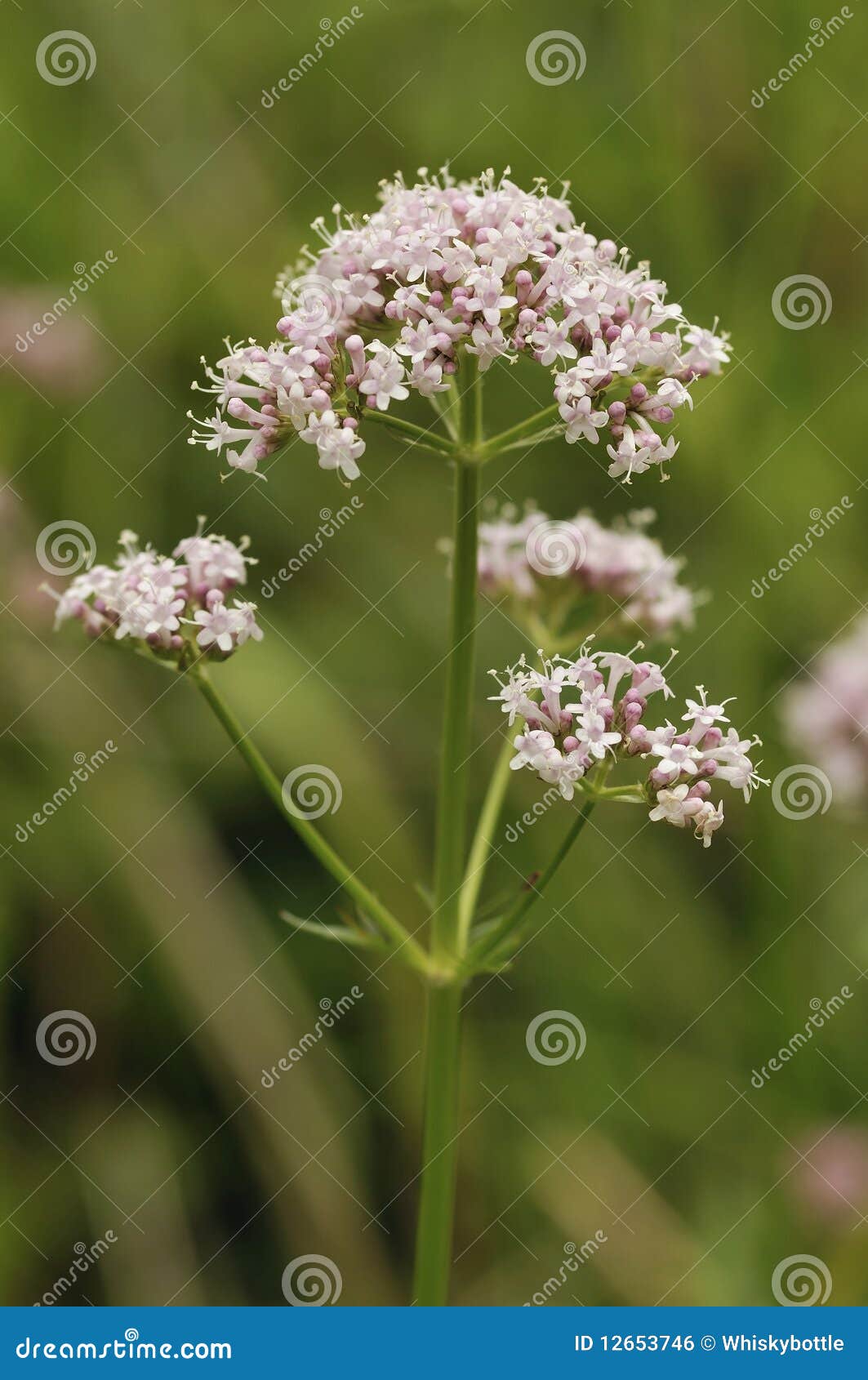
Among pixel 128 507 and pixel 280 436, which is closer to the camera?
pixel 280 436

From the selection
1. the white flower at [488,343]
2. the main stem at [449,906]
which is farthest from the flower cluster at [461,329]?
the main stem at [449,906]

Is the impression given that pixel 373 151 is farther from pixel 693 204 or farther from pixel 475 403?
pixel 475 403

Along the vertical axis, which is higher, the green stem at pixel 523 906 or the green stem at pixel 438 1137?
the green stem at pixel 523 906

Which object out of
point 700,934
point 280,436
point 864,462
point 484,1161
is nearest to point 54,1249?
point 484,1161

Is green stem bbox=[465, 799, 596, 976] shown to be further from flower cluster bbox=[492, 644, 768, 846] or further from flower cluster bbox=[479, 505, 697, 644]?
flower cluster bbox=[479, 505, 697, 644]

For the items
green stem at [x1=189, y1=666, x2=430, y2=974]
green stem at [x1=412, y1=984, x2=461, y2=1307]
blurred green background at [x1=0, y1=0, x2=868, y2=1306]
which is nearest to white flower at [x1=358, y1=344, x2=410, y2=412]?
green stem at [x1=189, y1=666, x2=430, y2=974]

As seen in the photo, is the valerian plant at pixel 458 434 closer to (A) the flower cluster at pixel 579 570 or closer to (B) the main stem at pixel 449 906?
(B) the main stem at pixel 449 906
